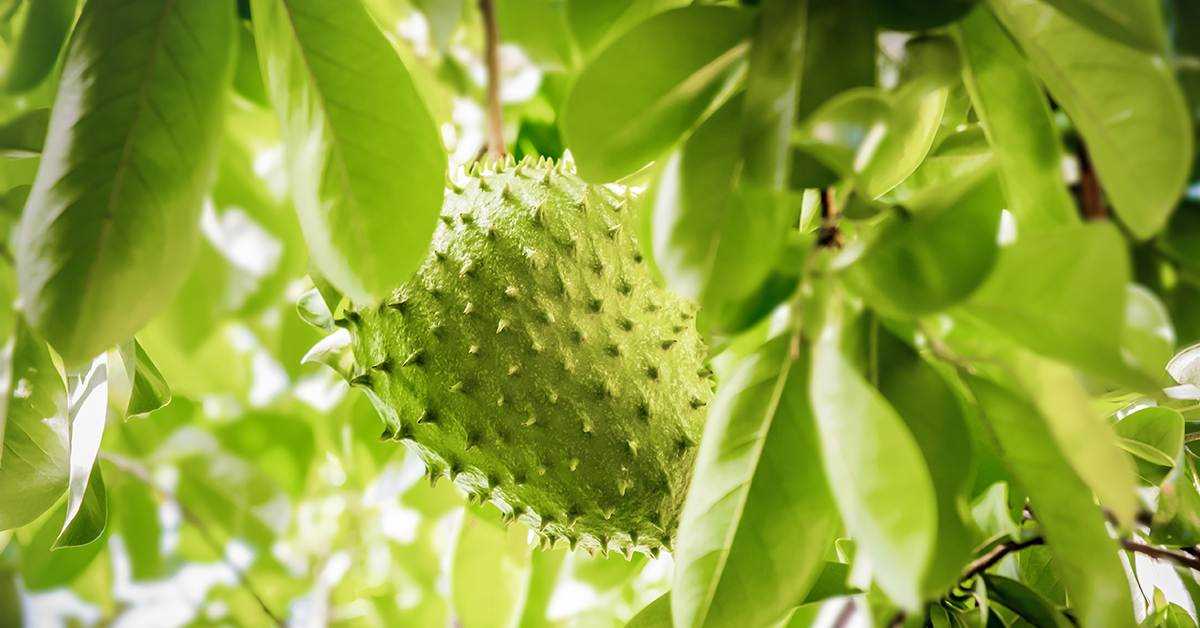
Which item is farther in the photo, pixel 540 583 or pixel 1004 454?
pixel 540 583

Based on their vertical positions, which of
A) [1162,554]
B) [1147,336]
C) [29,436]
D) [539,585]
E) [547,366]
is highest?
[1147,336]

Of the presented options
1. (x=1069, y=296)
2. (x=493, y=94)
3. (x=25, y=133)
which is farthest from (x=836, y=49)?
(x=493, y=94)

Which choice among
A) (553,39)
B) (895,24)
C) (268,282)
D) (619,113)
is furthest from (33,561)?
(895,24)

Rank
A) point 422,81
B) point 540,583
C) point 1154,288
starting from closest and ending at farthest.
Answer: point 1154,288
point 540,583
point 422,81

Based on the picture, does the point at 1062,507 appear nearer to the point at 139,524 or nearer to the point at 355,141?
the point at 355,141

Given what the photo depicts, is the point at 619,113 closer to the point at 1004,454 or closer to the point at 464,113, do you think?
the point at 1004,454

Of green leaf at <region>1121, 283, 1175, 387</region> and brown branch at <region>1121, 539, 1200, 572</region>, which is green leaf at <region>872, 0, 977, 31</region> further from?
brown branch at <region>1121, 539, 1200, 572</region>

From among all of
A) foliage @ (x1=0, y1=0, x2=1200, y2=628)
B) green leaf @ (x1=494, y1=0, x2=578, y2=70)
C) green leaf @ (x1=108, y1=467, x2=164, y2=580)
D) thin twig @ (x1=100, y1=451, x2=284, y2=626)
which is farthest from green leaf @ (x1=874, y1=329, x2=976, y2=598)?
green leaf @ (x1=108, y1=467, x2=164, y2=580)
